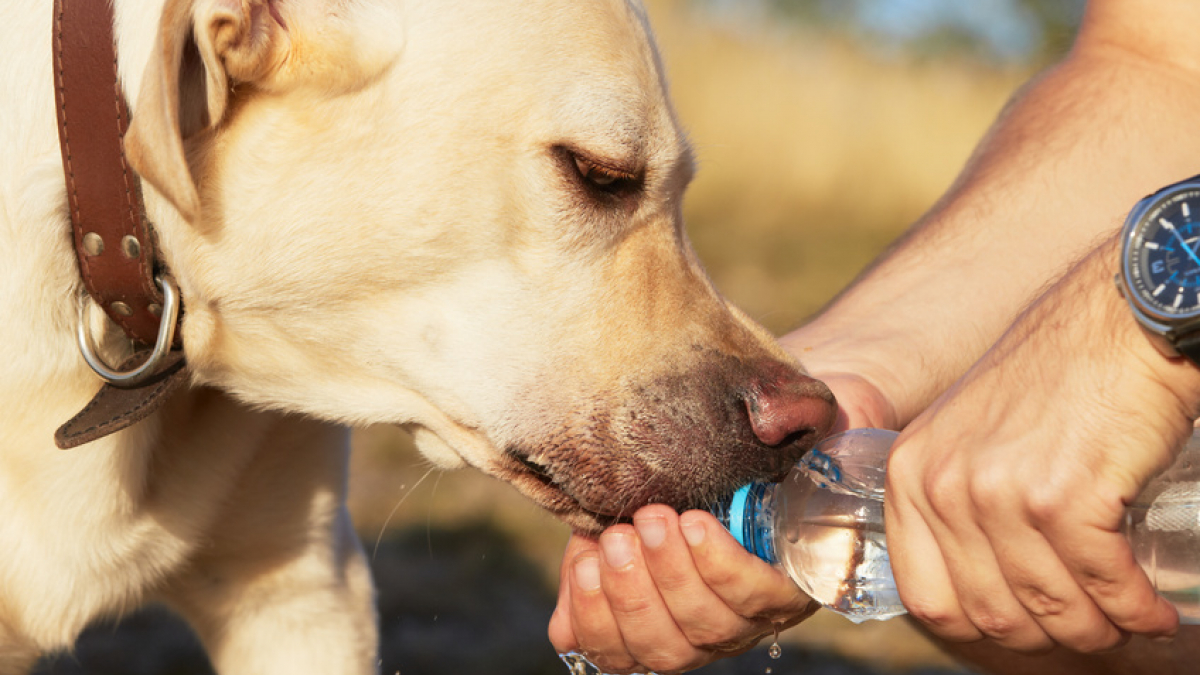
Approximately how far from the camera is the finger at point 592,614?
1982 mm

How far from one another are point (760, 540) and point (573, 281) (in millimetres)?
545

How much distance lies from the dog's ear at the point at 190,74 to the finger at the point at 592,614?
2.86 ft

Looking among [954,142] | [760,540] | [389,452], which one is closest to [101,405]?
[760,540]

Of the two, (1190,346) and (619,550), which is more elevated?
(1190,346)

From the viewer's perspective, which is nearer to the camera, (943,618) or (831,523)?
(943,618)

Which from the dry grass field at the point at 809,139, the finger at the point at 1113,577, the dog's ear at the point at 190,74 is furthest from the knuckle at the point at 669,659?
the dry grass field at the point at 809,139

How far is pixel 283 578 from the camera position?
263cm

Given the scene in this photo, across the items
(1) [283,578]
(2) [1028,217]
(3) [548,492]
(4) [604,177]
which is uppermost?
(4) [604,177]

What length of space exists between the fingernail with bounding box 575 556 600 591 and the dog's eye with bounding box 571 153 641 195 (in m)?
0.65

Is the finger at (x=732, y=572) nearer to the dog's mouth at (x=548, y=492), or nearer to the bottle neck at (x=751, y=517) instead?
the bottle neck at (x=751, y=517)

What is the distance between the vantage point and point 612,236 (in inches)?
80.3

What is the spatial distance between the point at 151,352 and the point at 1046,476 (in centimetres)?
149

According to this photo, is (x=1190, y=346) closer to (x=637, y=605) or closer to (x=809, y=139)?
(x=637, y=605)

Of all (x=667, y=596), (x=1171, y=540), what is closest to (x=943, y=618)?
(x=1171, y=540)
